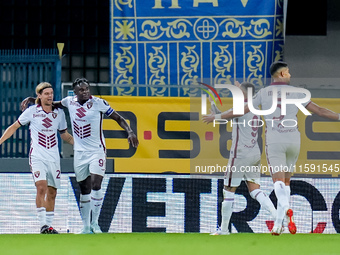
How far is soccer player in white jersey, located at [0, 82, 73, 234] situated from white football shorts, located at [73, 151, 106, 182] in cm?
28

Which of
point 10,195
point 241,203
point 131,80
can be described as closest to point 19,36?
point 131,80

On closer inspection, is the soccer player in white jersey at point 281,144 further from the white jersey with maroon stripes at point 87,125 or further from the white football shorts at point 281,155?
the white jersey with maroon stripes at point 87,125

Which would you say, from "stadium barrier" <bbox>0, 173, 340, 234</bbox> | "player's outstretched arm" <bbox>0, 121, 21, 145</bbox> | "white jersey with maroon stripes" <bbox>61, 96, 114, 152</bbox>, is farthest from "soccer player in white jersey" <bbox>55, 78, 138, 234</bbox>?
"player's outstretched arm" <bbox>0, 121, 21, 145</bbox>

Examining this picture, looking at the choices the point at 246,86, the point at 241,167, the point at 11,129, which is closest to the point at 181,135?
the point at 246,86

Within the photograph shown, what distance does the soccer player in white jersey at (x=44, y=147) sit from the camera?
38.0ft

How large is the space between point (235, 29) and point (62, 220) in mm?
4018

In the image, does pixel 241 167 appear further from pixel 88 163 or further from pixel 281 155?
pixel 88 163

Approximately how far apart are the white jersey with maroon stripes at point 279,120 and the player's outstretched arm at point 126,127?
5.21ft

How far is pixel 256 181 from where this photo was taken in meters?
11.3

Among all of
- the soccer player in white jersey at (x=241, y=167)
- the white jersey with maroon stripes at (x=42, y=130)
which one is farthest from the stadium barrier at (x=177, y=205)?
the soccer player in white jersey at (x=241, y=167)

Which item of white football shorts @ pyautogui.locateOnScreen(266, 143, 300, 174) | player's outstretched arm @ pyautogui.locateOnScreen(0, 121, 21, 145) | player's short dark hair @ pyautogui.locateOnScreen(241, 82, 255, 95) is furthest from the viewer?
player's short dark hair @ pyautogui.locateOnScreen(241, 82, 255, 95)

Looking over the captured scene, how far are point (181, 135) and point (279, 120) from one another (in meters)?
1.99

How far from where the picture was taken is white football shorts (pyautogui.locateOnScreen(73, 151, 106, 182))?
11.5 meters

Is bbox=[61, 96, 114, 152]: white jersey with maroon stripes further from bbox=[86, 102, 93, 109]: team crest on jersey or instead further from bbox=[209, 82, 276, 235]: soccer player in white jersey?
bbox=[209, 82, 276, 235]: soccer player in white jersey
